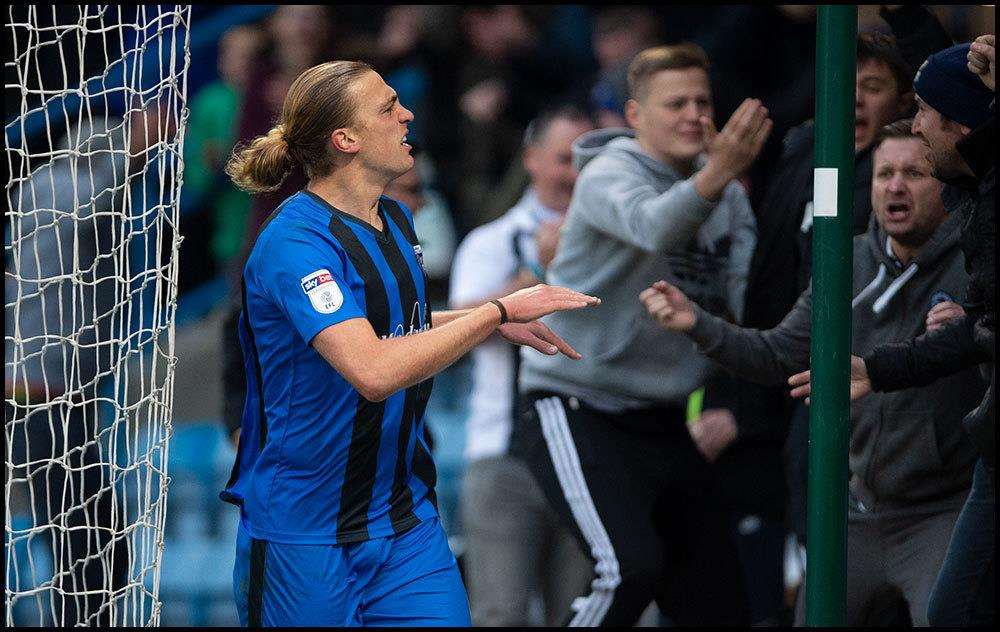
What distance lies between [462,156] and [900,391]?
397 centimetres

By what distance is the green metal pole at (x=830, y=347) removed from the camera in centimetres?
331

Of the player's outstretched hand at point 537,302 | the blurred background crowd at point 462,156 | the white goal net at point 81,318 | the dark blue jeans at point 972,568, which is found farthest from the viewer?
the blurred background crowd at point 462,156

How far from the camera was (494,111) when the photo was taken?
24.5 ft

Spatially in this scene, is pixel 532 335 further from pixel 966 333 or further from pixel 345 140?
pixel 966 333

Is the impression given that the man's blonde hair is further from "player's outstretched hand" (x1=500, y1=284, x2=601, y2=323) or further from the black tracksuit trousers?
"player's outstretched hand" (x1=500, y1=284, x2=601, y2=323)

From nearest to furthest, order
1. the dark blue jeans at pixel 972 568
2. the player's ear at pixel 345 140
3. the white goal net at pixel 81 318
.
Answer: the player's ear at pixel 345 140 → the dark blue jeans at pixel 972 568 → the white goal net at pixel 81 318

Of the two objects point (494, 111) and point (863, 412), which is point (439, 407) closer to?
point (494, 111)

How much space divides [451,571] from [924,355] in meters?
1.32

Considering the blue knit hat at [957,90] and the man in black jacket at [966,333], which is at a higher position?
the blue knit hat at [957,90]

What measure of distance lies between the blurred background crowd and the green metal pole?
1316 mm

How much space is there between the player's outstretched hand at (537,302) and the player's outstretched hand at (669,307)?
872mm

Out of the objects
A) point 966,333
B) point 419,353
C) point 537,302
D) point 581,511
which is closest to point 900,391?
point 966,333

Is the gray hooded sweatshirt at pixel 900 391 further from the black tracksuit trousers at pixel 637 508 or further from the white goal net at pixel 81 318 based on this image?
the white goal net at pixel 81 318

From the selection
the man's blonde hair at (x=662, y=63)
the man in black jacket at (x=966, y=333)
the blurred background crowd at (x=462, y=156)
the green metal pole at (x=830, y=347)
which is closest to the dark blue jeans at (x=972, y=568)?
the man in black jacket at (x=966, y=333)
